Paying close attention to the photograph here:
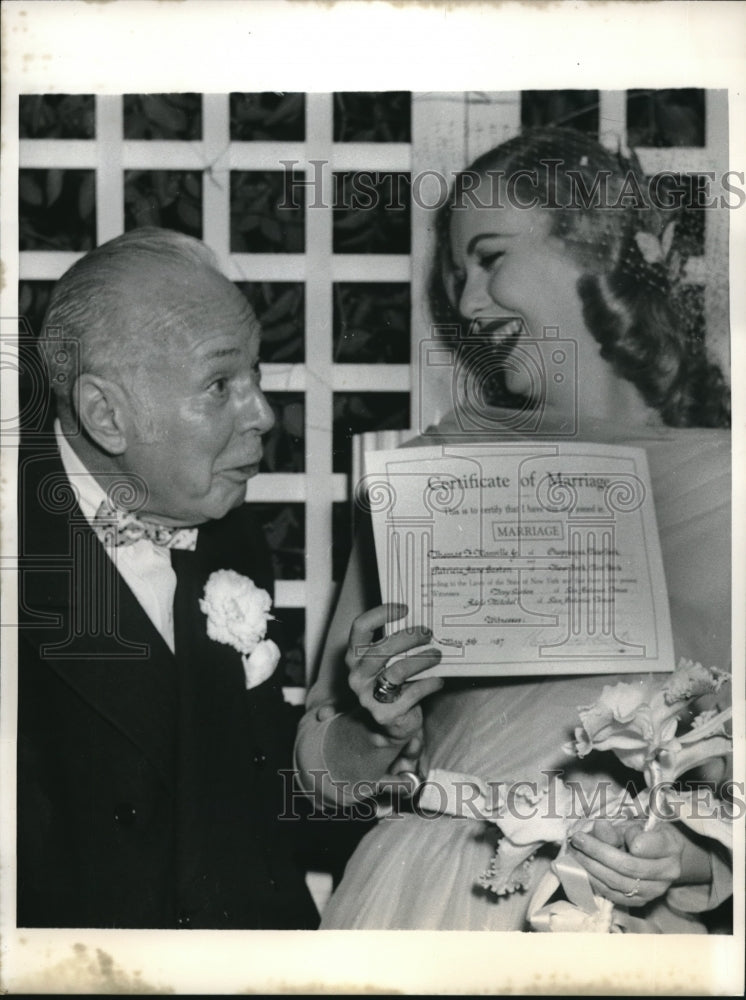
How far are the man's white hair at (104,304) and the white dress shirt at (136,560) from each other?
0.05m

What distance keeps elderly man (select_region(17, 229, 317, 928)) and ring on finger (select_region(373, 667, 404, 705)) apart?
0.12m

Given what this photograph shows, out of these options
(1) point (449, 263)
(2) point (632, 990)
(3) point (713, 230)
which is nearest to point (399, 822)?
(2) point (632, 990)

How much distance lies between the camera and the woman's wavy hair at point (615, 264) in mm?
1153

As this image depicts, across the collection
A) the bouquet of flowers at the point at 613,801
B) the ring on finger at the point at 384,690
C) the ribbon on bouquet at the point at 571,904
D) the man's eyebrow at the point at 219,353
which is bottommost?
the ribbon on bouquet at the point at 571,904

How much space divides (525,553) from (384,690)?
219 mm

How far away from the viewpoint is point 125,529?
3.77ft

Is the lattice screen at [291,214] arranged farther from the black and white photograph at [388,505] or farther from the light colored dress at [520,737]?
the light colored dress at [520,737]

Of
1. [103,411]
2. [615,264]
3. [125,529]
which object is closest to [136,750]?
[125,529]

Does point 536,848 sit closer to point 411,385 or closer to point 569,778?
point 569,778

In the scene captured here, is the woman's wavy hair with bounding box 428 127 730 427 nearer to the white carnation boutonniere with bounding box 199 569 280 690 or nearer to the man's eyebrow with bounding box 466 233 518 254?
the man's eyebrow with bounding box 466 233 518 254

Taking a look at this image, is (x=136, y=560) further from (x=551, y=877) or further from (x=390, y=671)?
(x=551, y=877)

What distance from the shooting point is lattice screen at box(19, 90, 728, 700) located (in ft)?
3.77

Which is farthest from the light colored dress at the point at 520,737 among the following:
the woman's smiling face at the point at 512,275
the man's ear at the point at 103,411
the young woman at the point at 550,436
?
the man's ear at the point at 103,411

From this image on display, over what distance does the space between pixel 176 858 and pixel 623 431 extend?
690mm
